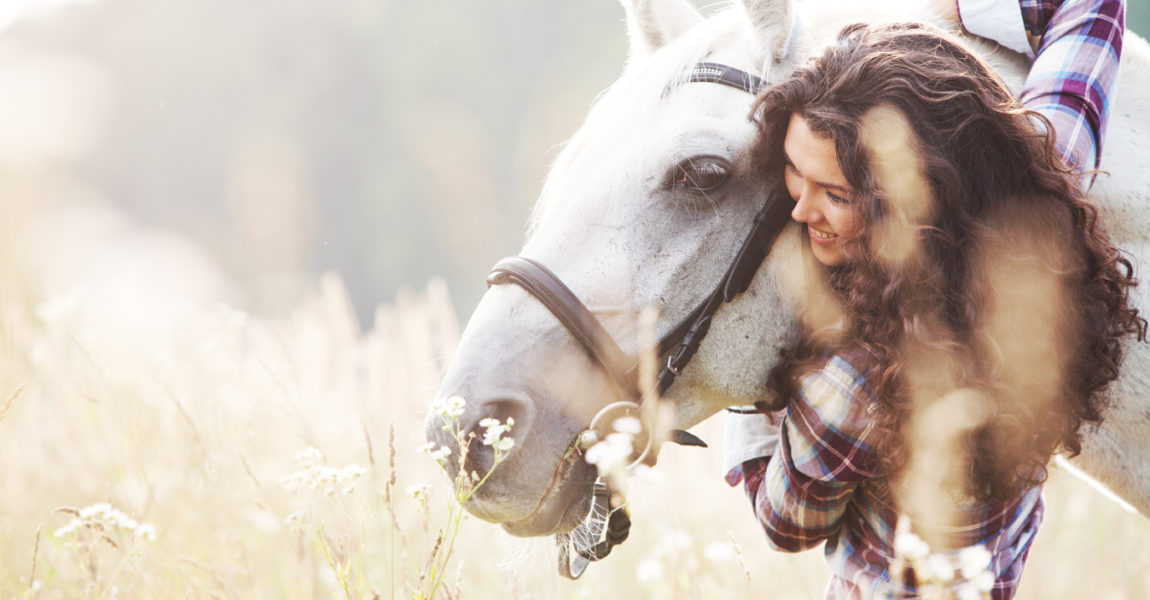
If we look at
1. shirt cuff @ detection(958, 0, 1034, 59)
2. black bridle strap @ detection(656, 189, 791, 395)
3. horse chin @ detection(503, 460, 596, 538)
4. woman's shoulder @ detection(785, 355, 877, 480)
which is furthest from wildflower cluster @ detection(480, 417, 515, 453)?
shirt cuff @ detection(958, 0, 1034, 59)

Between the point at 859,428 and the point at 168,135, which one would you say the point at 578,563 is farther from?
the point at 168,135

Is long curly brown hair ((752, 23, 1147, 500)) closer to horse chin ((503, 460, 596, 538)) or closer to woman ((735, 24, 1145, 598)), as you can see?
woman ((735, 24, 1145, 598))

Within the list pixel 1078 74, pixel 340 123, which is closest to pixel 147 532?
pixel 1078 74

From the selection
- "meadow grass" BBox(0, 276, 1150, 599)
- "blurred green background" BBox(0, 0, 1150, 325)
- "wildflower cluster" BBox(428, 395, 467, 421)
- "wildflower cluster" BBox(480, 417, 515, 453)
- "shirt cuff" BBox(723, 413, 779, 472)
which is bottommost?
"blurred green background" BBox(0, 0, 1150, 325)

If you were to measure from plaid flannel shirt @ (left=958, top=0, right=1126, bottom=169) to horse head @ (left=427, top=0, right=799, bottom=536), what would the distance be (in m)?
0.61

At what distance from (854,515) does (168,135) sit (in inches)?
1802

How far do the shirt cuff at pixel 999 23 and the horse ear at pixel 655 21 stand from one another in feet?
2.60

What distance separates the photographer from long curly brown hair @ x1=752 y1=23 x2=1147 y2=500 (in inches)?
62.7

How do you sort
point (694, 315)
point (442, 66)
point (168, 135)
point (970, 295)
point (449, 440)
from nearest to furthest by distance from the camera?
1. point (970, 295)
2. point (449, 440)
3. point (694, 315)
4. point (168, 135)
5. point (442, 66)

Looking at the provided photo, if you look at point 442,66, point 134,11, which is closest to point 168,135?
point 134,11

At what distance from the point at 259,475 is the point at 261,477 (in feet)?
0.17

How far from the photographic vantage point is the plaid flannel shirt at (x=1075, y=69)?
176 cm

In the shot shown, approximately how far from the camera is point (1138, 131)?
6.61ft

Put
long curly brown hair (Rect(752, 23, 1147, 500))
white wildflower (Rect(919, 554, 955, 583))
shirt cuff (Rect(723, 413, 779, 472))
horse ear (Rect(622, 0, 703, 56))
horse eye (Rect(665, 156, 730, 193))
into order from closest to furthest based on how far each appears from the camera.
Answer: white wildflower (Rect(919, 554, 955, 583))
long curly brown hair (Rect(752, 23, 1147, 500))
horse eye (Rect(665, 156, 730, 193))
shirt cuff (Rect(723, 413, 779, 472))
horse ear (Rect(622, 0, 703, 56))
